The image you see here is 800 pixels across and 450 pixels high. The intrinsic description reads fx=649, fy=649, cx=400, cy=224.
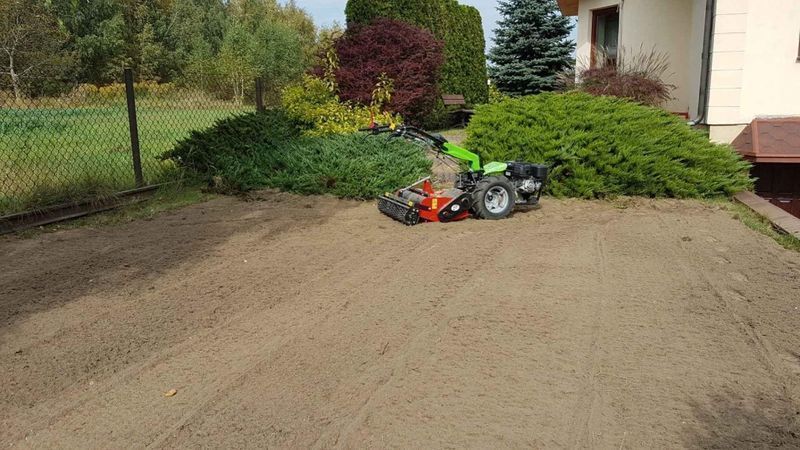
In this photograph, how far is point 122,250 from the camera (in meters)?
5.94

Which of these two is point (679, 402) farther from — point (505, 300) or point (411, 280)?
point (411, 280)

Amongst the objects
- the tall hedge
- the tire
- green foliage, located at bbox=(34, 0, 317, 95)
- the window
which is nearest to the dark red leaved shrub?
the tall hedge

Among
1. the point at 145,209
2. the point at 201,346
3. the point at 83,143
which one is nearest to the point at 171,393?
the point at 201,346

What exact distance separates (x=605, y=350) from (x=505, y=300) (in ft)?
3.09

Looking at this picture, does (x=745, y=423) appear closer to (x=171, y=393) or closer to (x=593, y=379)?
(x=593, y=379)

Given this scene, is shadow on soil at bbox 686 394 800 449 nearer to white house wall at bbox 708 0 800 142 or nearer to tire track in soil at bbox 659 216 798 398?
tire track in soil at bbox 659 216 798 398

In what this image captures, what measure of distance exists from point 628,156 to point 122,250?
6.01 metres

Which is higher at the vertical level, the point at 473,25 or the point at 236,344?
the point at 473,25

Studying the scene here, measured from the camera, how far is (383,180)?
8438 mm

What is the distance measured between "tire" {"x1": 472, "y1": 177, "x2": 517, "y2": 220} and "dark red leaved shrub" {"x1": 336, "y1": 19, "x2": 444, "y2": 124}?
609 centimetres

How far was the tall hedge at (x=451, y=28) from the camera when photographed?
49.0 ft

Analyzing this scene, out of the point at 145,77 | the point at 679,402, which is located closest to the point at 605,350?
the point at 679,402

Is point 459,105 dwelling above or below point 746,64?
below

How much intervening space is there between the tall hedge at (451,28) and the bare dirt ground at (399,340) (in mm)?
9742
